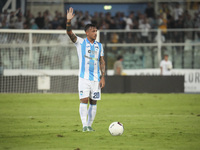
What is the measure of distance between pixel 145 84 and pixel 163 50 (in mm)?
2598

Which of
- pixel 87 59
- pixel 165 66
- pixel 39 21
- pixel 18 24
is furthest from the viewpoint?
pixel 39 21

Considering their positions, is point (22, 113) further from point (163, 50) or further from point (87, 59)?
point (163, 50)

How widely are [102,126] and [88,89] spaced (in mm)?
1475

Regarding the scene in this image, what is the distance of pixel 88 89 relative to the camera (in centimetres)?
889

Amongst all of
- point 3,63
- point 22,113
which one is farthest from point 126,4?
point 22,113

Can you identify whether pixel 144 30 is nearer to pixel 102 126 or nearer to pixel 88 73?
pixel 102 126

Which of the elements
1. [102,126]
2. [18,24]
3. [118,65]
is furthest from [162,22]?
[102,126]

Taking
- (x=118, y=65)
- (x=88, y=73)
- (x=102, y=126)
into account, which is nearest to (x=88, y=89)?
(x=88, y=73)

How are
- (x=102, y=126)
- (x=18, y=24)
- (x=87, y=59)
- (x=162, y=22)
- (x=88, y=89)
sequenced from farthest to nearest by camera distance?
1. (x=162, y=22)
2. (x=18, y=24)
3. (x=102, y=126)
4. (x=87, y=59)
5. (x=88, y=89)

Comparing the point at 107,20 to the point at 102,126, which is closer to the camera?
the point at 102,126

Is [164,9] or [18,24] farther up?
[164,9]

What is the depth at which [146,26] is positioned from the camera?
84.1 ft

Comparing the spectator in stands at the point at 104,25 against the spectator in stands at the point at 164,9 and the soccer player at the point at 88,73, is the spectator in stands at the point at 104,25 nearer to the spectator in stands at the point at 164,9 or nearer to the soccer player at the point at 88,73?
the spectator in stands at the point at 164,9

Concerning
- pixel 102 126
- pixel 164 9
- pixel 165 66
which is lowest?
pixel 102 126
